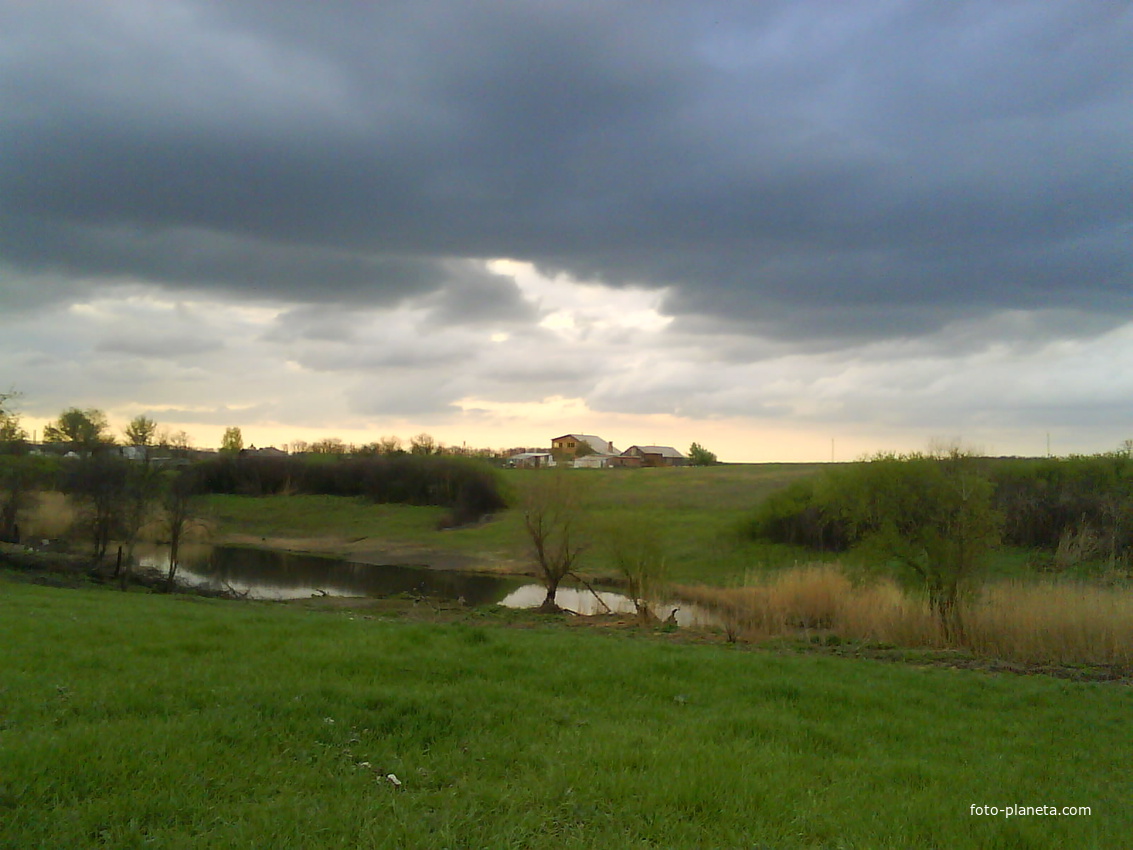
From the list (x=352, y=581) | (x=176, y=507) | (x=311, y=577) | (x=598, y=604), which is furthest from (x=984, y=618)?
(x=311, y=577)

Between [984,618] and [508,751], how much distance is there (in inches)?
515

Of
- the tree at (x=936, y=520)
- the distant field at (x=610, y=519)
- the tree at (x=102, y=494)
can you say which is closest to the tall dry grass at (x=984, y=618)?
the tree at (x=936, y=520)

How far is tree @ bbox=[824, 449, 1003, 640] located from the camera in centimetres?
1692

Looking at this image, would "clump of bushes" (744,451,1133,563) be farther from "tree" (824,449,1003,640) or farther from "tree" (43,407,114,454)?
"tree" (43,407,114,454)

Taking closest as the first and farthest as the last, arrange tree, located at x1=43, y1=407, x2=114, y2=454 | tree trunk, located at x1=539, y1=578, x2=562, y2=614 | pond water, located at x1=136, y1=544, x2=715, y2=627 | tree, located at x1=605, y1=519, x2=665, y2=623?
tree, located at x1=605, y1=519, x2=665, y2=623, tree trunk, located at x1=539, y1=578, x2=562, y2=614, pond water, located at x1=136, y1=544, x2=715, y2=627, tree, located at x1=43, y1=407, x2=114, y2=454

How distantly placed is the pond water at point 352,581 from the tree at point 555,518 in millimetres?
1753

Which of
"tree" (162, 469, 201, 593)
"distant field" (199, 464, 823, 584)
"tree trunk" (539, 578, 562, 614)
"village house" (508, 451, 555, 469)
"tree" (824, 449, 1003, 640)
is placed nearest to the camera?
"tree" (824, 449, 1003, 640)

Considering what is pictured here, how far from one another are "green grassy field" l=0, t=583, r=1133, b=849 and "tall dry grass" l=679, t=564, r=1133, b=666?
4226 mm

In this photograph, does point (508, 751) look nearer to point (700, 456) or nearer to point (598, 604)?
point (598, 604)

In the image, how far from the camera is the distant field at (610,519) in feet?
134

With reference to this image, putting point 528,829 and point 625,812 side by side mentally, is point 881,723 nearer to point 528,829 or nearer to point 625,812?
point 625,812

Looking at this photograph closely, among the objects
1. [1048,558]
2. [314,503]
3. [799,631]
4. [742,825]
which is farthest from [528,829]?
[314,503]

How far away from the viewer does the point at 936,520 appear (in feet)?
56.5

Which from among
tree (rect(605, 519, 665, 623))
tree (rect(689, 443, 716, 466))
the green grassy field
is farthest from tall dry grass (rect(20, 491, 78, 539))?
tree (rect(689, 443, 716, 466))
